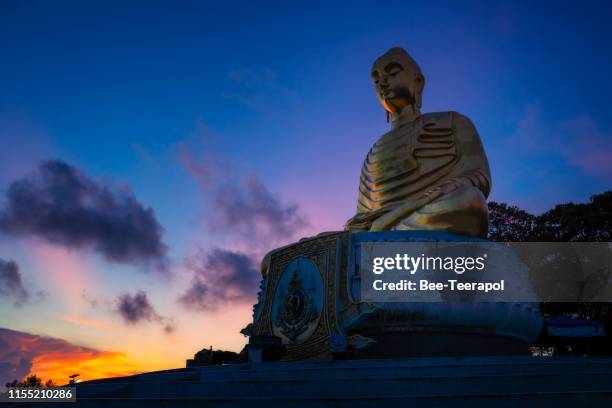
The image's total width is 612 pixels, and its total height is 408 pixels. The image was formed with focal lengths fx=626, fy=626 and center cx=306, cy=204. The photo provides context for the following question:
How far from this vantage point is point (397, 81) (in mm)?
13359

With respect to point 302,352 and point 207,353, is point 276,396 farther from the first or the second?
point 207,353

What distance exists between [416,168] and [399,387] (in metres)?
6.49

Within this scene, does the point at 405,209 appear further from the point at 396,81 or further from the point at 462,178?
the point at 396,81

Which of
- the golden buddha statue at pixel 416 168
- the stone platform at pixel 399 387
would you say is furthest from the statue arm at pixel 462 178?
the stone platform at pixel 399 387

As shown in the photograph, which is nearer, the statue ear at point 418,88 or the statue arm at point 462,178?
the statue arm at point 462,178

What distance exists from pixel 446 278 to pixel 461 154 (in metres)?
3.22

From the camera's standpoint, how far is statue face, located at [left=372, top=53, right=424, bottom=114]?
13328 mm

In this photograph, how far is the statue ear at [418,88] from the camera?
1356cm

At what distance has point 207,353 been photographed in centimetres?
1084

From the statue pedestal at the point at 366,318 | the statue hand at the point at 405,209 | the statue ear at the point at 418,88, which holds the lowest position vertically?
the statue pedestal at the point at 366,318

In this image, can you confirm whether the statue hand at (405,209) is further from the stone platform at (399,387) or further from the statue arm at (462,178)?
the stone platform at (399,387)

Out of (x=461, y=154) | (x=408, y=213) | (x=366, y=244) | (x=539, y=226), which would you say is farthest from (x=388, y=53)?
(x=539, y=226)

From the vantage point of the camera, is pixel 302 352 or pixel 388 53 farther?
pixel 388 53

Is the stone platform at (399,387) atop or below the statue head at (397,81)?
below
